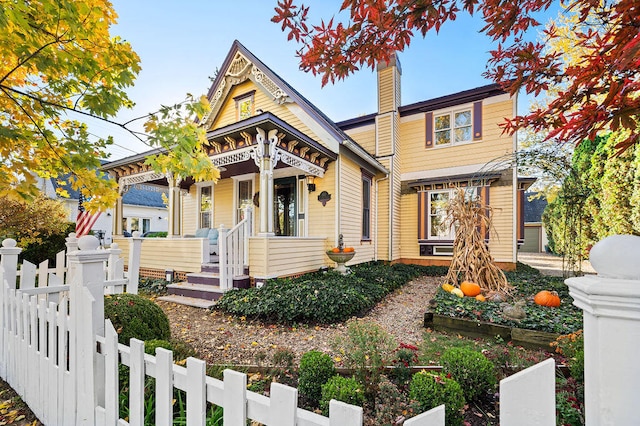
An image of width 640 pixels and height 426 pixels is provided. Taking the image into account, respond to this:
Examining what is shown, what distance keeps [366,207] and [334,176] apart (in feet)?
7.84

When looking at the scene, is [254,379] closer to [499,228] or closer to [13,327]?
[13,327]

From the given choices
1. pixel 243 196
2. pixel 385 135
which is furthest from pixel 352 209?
pixel 385 135

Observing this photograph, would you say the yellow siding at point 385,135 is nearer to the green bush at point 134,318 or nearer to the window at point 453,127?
the window at point 453,127

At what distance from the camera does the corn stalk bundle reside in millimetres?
5793

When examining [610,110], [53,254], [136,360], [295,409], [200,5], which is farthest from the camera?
[53,254]

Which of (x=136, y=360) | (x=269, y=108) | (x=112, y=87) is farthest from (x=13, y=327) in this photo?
(x=269, y=108)

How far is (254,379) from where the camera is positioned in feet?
8.27

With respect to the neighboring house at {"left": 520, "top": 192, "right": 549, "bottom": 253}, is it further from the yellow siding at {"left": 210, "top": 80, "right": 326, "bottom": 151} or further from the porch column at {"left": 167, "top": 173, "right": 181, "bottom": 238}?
the porch column at {"left": 167, "top": 173, "right": 181, "bottom": 238}

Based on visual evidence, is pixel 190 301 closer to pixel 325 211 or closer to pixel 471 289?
pixel 325 211

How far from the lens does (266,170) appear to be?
620cm

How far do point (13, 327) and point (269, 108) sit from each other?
804cm

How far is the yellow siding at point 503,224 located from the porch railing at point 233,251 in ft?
25.2

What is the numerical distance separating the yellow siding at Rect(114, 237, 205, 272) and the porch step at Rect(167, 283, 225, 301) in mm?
733

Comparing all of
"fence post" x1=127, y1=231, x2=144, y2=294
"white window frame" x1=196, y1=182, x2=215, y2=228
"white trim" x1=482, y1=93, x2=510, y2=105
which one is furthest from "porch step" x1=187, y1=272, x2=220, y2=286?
"white trim" x1=482, y1=93, x2=510, y2=105
